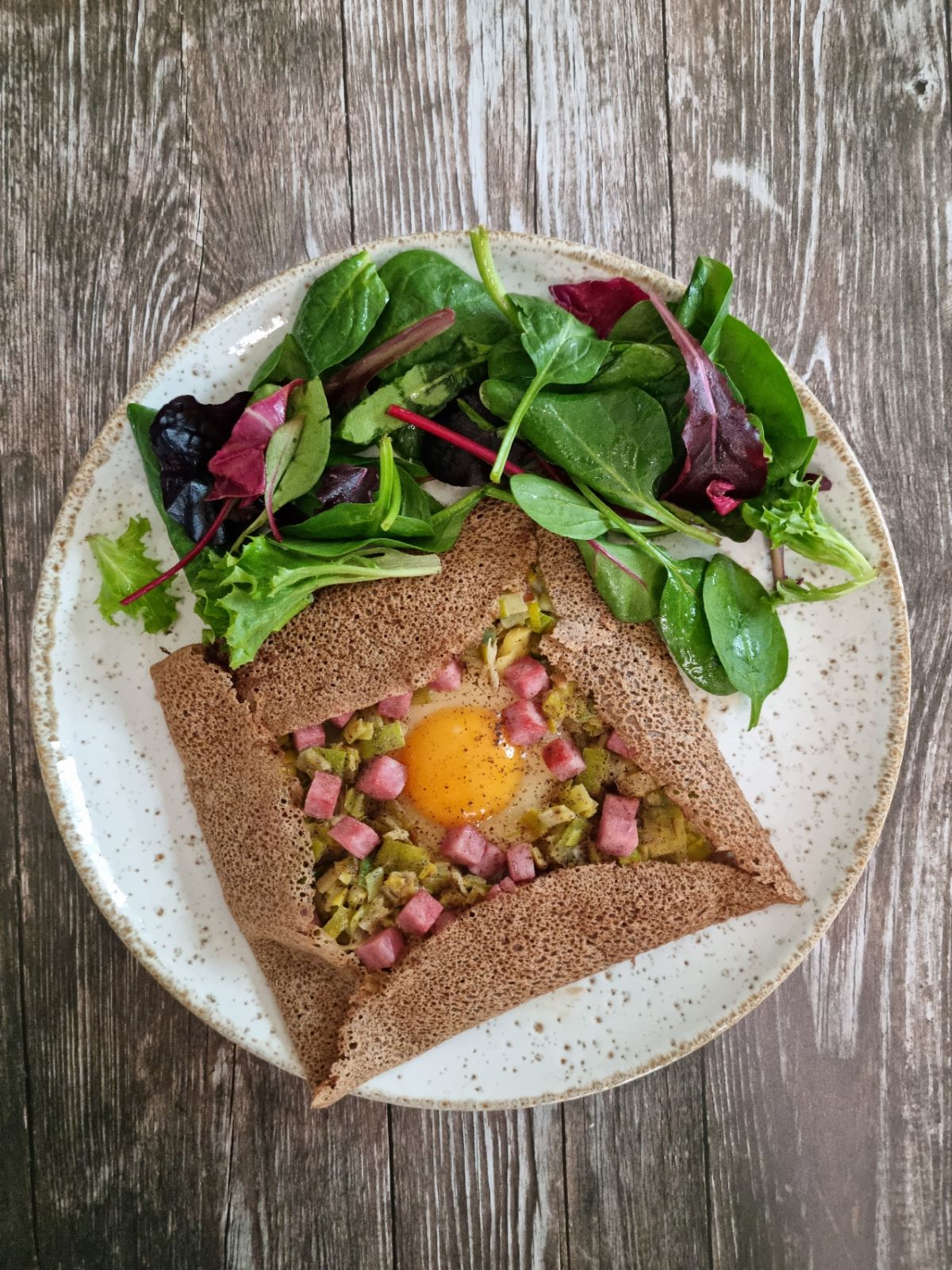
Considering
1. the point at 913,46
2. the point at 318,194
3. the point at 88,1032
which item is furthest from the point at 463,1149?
the point at 913,46

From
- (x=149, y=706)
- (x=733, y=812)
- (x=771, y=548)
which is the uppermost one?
(x=771, y=548)

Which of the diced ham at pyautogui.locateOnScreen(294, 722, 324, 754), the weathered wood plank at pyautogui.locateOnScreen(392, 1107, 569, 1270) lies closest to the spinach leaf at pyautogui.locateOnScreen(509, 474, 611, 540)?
the diced ham at pyautogui.locateOnScreen(294, 722, 324, 754)

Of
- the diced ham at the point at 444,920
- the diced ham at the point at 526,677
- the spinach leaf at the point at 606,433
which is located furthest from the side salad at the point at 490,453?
the diced ham at the point at 444,920

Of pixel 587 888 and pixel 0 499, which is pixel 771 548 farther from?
pixel 0 499

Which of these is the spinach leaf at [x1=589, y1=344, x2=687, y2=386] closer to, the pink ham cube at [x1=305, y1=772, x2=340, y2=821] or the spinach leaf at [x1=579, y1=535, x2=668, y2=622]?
the spinach leaf at [x1=579, y1=535, x2=668, y2=622]

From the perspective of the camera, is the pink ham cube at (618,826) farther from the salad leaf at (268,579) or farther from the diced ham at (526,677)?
the salad leaf at (268,579)

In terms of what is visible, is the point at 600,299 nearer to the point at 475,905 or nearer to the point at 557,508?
the point at 557,508
